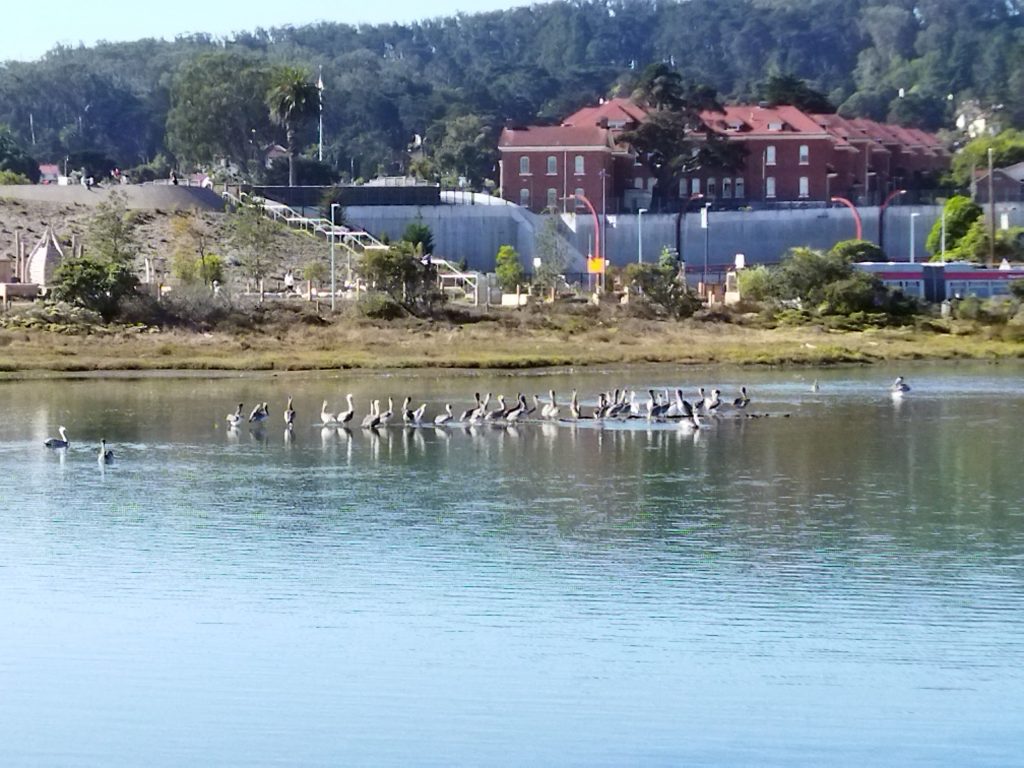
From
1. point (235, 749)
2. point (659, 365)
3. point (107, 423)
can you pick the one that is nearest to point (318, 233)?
point (659, 365)

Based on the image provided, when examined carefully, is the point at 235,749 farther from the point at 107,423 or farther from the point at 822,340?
the point at 822,340

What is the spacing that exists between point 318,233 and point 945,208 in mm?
34577

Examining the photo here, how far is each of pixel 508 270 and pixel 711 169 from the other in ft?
109

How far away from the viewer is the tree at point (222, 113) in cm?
12838

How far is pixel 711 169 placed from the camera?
123875 millimetres

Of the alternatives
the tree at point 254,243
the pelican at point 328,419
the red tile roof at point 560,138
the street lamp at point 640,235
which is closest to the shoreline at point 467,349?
the tree at point 254,243

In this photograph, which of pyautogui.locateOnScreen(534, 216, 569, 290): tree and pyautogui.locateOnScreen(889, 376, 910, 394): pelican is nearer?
pyautogui.locateOnScreen(889, 376, 910, 394): pelican

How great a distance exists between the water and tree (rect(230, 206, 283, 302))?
4042cm

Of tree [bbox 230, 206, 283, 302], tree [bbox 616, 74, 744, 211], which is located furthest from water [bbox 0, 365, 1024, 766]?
tree [bbox 616, 74, 744, 211]

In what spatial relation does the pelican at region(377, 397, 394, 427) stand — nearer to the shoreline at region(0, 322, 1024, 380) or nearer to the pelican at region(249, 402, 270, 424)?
the pelican at region(249, 402, 270, 424)

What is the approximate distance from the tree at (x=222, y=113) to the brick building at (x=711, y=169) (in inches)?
656

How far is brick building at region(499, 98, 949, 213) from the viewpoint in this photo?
120 metres

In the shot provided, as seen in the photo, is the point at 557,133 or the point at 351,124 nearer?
the point at 557,133

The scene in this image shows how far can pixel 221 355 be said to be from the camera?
221 feet
